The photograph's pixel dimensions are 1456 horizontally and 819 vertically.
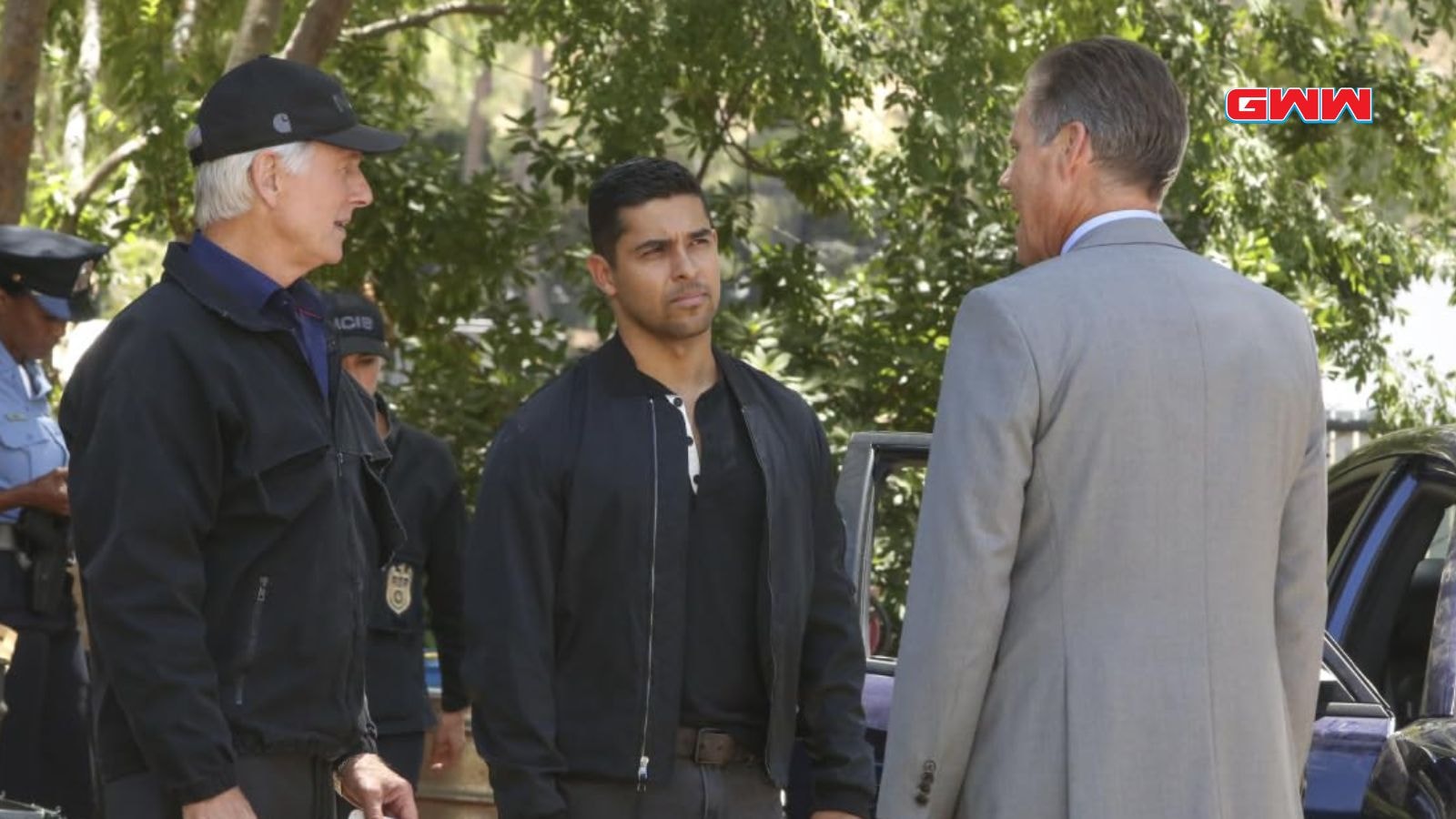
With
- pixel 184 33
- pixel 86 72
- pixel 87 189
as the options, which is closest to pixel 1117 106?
pixel 184 33

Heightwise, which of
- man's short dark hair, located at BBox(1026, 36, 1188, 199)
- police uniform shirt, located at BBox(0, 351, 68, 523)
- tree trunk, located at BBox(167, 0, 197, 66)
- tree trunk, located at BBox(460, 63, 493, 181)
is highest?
tree trunk, located at BBox(460, 63, 493, 181)

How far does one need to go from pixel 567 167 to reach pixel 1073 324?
25.5ft

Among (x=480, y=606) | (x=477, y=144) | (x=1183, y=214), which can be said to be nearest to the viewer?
(x=480, y=606)

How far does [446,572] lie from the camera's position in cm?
654

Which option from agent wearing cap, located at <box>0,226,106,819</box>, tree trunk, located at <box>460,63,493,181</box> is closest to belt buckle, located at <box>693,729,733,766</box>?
agent wearing cap, located at <box>0,226,106,819</box>

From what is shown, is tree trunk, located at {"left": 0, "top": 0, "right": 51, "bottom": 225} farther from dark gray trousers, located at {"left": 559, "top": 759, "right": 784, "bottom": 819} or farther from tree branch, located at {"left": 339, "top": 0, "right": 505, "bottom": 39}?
dark gray trousers, located at {"left": 559, "top": 759, "right": 784, "bottom": 819}

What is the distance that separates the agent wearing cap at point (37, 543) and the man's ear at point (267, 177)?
232 centimetres

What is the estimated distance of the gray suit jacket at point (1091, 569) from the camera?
3180 millimetres

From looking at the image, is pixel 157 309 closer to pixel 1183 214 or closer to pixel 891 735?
pixel 891 735

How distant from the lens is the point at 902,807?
321 centimetres

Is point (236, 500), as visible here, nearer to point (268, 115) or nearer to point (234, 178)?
point (234, 178)

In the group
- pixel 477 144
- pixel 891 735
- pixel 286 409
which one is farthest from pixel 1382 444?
pixel 477 144

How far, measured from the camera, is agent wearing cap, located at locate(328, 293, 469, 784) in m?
6.22

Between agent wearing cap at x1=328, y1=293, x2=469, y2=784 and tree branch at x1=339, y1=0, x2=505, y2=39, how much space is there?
564 centimetres
